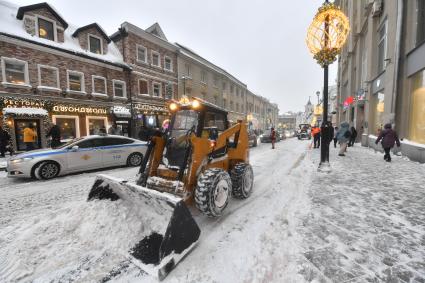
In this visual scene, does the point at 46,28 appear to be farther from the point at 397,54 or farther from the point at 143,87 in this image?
the point at 397,54

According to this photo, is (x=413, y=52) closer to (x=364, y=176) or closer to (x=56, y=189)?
(x=364, y=176)

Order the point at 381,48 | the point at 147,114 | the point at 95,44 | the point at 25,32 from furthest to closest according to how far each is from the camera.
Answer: the point at 147,114 → the point at 95,44 → the point at 381,48 → the point at 25,32

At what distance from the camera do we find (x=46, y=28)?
14.1 m

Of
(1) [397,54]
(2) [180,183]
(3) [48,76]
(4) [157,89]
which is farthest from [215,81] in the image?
(2) [180,183]

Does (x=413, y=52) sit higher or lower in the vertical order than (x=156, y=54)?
lower

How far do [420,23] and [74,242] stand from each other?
14401 millimetres

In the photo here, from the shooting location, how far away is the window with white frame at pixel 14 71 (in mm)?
12059

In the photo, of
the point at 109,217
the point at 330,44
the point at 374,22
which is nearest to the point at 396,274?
the point at 109,217

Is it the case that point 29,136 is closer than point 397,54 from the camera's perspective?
No

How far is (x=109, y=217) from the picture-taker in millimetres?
3076

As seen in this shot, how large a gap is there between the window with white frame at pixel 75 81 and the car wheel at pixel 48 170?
10527mm

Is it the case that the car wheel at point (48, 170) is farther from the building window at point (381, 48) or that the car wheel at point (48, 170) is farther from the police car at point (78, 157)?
the building window at point (381, 48)

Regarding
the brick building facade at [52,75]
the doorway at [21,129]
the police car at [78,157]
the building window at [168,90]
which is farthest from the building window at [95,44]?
the police car at [78,157]

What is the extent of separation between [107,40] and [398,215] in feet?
70.1
